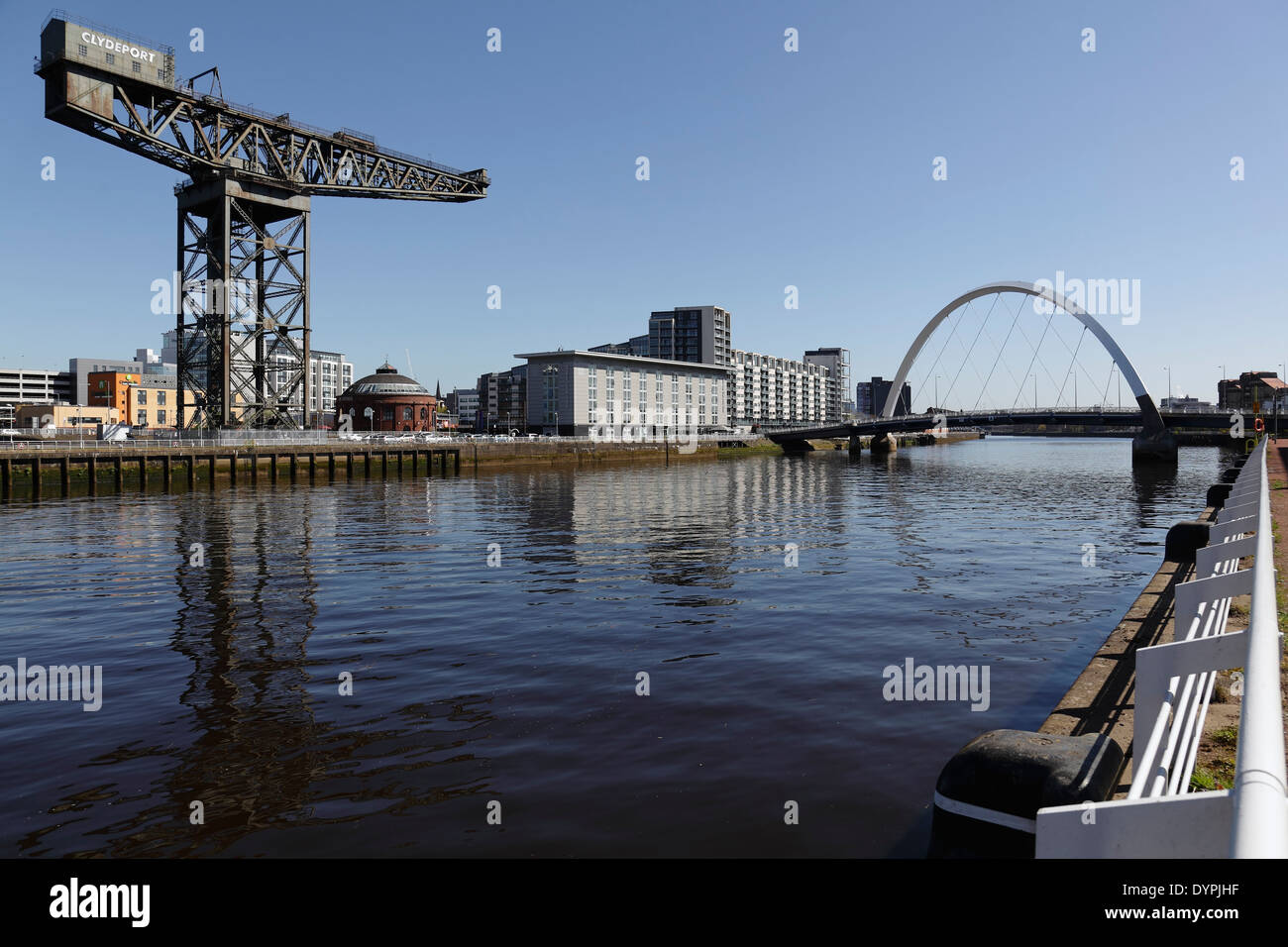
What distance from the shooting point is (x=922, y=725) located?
415 inches

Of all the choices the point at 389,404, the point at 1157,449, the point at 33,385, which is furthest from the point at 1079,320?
the point at 33,385

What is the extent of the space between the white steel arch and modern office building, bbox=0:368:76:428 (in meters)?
191

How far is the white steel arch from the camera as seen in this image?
97.0 m

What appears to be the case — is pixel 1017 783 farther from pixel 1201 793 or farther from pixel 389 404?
pixel 389 404

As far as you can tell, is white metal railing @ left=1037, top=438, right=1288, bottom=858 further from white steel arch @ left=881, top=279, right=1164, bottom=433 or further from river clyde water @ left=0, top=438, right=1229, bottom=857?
white steel arch @ left=881, top=279, right=1164, bottom=433

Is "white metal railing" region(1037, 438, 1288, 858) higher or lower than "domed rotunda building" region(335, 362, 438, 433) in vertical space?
lower

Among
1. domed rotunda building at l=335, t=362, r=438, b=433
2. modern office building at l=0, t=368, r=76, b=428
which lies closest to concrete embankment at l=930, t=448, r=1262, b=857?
domed rotunda building at l=335, t=362, r=438, b=433

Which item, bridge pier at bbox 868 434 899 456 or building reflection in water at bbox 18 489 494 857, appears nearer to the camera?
building reflection in water at bbox 18 489 494 857

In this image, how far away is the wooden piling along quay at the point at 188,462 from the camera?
179ft

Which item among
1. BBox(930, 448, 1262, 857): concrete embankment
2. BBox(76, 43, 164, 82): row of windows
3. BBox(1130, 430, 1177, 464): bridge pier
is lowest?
BBox(930, 448, 1262, 857): concrete embankment

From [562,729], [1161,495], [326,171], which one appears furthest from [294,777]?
[326,171]

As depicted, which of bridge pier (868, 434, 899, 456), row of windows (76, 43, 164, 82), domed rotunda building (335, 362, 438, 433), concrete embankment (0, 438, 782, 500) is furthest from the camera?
bridge pier (868, 434, 899, 456)
